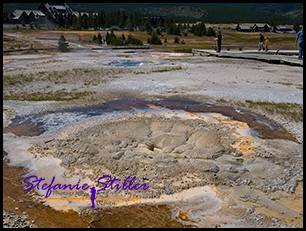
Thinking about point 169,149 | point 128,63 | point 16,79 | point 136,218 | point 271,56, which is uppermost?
point 271,56

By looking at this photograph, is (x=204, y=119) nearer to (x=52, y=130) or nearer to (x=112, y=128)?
(x=112, y=128)

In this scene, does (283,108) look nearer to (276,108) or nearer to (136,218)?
(276,108)

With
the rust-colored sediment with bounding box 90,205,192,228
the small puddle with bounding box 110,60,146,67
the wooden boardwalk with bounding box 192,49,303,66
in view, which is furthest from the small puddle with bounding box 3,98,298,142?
the wooden boardwalk with bounding box 192,49,303,66

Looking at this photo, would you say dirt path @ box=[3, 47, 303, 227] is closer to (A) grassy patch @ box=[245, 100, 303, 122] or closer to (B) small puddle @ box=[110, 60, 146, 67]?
(A) grassy patch @ box=[245, 100, 303, 122]

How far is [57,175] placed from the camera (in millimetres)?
8102

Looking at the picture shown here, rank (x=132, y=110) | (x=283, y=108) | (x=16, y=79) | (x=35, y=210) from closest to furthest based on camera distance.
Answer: (x=35, y=210) < (x=132, y=110) < (x=283, y=108) < (x=16, y=79)

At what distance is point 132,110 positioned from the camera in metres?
13.1

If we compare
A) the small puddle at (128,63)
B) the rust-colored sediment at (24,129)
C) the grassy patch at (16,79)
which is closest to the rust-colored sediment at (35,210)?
the rust-colored sediment at (24,129)

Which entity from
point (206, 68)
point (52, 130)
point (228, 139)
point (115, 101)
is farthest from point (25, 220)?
point (206, 68)

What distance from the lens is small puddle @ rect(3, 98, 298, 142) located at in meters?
11.0

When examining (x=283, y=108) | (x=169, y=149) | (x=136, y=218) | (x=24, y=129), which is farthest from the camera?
(x=283, y=108)

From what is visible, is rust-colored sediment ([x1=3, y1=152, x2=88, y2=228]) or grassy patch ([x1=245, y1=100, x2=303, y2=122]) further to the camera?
grassy patch ([x1=245, y1=100, x2=303, y2=122])

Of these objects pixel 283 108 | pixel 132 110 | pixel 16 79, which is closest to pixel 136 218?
pixel 132 110

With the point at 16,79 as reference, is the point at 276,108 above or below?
below
